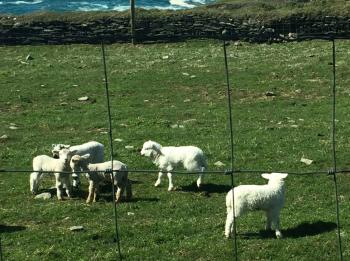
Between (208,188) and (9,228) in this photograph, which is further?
(208,188)

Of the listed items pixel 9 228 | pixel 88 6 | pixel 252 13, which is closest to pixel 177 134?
pixel 9 228

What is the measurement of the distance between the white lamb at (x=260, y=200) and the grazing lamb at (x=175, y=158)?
3.20m

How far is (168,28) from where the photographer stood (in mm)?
42406

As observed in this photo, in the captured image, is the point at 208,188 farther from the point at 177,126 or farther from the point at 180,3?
the point at 180,3

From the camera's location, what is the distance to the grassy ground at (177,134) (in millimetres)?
12742

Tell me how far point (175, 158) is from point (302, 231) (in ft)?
12.9

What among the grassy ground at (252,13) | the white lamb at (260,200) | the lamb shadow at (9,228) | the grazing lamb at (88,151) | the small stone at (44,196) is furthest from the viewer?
the grassy ground at (252,13)

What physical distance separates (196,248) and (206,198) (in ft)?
10.2

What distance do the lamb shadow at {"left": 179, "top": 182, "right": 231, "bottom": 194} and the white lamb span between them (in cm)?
306

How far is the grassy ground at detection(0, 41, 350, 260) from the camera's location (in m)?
12.7

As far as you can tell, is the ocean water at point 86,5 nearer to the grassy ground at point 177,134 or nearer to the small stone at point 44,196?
the grassy ground at point 177,134

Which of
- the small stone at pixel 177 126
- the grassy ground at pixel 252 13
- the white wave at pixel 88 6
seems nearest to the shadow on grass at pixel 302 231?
the small stone at pixel 177 126

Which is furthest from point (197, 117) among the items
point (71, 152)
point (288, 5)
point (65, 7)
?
point (65, 7)

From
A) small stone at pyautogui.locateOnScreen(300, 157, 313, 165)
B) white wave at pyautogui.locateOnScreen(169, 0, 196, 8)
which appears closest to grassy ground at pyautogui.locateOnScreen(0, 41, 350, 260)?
small stone at pyautogui.locateOnScreen(300, 157, 313, 165)
